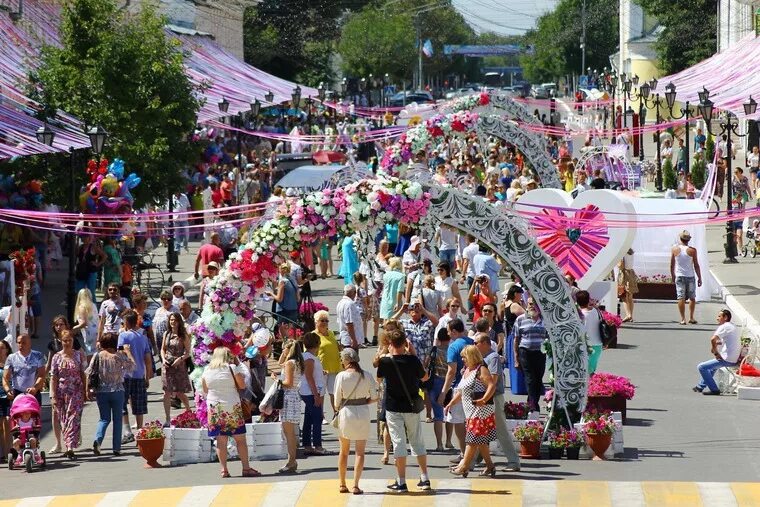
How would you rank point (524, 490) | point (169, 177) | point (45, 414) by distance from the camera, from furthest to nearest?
point (169, 177) < point (45, 414) < point (524, 490)

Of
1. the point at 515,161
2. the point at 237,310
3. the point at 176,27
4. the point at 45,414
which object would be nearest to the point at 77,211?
the point at 45,414

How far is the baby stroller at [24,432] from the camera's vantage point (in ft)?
50.7

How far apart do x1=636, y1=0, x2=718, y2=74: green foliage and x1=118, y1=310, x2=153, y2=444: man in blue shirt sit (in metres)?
57.2

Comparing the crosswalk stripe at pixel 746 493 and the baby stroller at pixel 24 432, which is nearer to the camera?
the crosswalk stripe at pixel 746 493

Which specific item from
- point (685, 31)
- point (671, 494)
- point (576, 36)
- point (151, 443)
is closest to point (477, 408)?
point (671, 494)

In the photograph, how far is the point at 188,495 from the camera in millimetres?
13773

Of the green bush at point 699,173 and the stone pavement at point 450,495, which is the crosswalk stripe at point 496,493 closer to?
the stone pavement at point 450,495

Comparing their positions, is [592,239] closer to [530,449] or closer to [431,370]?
[431,370]

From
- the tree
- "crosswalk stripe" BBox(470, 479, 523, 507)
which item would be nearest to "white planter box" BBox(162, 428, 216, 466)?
"crosswalk stripe" BBox(470, 479, 523, 507)

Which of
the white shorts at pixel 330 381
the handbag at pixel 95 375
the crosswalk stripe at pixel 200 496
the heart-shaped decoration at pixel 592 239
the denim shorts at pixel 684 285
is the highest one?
the heart-shaped decoration at pixel 592 239

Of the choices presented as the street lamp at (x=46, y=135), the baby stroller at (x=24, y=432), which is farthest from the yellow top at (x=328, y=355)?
the street lamp at (x=46, y=135)

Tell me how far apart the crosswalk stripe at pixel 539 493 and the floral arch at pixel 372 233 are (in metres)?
1.79

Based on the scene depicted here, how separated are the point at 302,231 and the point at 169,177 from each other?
14477 mm

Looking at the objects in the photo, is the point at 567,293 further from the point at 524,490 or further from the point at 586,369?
the point at 524,490
